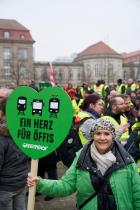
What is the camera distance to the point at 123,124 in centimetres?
477

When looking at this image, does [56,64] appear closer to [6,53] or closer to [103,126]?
[6,53]

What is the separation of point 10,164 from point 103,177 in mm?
1156

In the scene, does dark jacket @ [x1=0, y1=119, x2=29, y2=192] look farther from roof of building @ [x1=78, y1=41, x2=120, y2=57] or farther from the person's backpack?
roof of building @ [x1=78, y1=41, x2=120, y2=57]

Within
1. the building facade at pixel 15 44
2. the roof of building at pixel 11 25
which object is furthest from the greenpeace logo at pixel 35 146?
the roof of building at pixel 11 25

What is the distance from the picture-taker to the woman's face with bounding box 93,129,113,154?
2701 mm

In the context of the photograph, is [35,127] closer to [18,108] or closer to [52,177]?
[18,108]

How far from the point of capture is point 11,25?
7100 cm

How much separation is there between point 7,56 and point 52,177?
64.7 meters

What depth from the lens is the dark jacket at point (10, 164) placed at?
3365 mm

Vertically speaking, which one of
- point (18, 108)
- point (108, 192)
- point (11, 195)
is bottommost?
point (11, 195)

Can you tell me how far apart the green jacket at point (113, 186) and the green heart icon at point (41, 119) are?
0.24m

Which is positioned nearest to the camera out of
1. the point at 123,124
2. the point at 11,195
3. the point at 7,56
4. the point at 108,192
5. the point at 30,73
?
the point at 108,192

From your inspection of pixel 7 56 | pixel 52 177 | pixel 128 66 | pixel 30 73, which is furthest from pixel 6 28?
pixel 52 177

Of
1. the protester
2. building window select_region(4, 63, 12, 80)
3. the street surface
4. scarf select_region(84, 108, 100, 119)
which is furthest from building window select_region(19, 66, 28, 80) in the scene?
the protester
